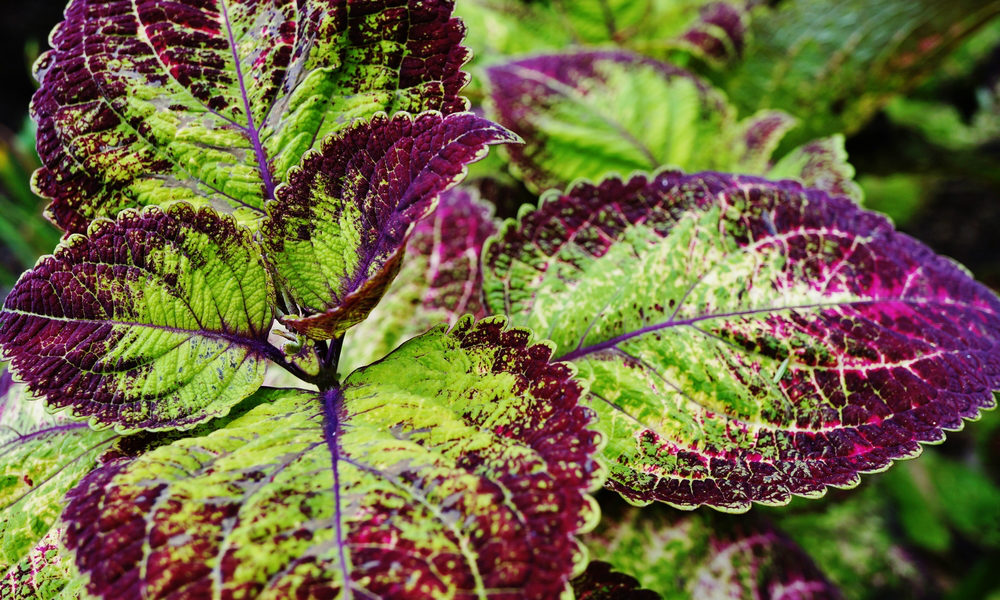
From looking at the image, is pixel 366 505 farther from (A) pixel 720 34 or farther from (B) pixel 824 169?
(A) pixel 720 34

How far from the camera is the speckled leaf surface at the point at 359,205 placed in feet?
1.39

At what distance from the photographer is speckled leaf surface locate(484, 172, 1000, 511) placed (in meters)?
0.50

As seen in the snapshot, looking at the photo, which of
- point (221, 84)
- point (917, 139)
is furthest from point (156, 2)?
point (917, 139)

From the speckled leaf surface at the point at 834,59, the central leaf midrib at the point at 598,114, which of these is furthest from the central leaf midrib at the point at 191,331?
the speckled leaf surface at the point at 834,59

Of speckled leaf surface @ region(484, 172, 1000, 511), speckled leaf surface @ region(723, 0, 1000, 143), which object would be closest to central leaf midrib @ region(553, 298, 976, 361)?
speckled leaf surface @ region(484, 172, 1000, 511)

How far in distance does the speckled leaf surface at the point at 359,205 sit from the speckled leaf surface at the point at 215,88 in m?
0.05

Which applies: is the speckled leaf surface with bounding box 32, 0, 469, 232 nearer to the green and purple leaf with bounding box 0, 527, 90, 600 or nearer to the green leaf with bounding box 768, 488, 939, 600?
the green and purple leaf with bounding box 0, 527, 90, 600

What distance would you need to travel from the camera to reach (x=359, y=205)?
18.7 inches

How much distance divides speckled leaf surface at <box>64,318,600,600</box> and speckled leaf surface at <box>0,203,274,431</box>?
6 centimetres

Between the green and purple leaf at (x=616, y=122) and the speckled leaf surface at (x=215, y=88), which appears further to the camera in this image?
the green and purple leaf at (x=616, y=122)

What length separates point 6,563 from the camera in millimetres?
479

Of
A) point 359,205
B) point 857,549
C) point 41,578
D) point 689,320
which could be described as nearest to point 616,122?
point 689,320

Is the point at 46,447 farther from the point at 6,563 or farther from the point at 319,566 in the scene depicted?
the point at 319,566

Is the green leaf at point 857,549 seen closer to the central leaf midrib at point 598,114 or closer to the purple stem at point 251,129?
the central leaf midrib at point 598,114
